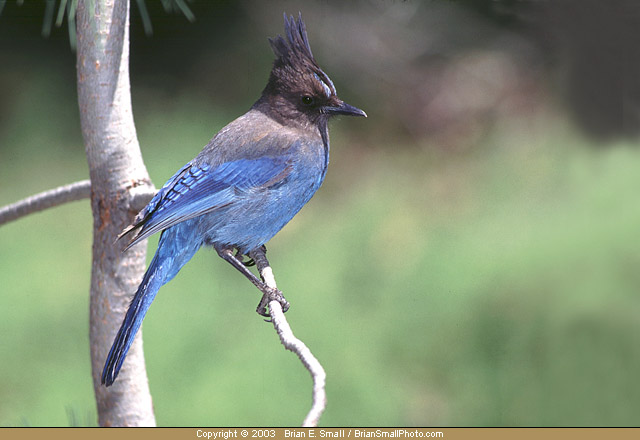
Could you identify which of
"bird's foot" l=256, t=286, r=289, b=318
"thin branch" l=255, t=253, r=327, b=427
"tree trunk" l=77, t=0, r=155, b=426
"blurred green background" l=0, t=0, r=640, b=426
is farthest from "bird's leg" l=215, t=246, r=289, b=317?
"blurred green background" l=0, t=0, r=640, b=426

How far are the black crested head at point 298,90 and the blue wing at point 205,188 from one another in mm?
169

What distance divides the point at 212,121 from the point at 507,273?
2084mm

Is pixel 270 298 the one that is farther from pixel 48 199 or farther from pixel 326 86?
pixel 48 199

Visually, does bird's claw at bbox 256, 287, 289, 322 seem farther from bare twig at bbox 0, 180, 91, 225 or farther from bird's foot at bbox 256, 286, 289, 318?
bare twig at bbox 0, 180, 91, 225

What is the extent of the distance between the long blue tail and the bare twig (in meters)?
0.37

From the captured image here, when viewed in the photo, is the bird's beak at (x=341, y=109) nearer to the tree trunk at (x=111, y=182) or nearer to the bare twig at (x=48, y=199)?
the tree trunk at (x=111, y=182)

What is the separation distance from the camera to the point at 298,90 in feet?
8.16

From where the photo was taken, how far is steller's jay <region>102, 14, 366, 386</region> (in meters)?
2.34

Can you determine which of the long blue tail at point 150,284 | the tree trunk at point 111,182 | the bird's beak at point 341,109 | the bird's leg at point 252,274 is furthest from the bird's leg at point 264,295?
the bird's beak at point 341,109

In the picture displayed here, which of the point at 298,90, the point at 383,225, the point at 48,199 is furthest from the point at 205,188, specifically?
the point at 383,225

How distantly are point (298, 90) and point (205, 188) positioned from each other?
44 cm
